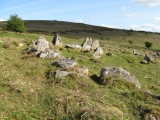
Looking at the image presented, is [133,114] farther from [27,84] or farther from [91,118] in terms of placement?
[27,84]

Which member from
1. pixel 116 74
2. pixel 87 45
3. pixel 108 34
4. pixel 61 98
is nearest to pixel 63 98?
pixel 61 98

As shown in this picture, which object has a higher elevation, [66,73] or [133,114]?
[66,73]

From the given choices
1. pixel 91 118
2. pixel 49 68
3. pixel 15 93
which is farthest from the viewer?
pixel 49 68

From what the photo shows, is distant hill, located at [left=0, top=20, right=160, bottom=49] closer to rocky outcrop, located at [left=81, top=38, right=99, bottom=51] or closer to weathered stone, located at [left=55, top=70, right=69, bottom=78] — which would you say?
rocky outcrop, located at [left=81, top=38, right=99, bottom=51]

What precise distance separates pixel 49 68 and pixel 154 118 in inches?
381

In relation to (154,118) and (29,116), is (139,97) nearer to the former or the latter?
(154,118)

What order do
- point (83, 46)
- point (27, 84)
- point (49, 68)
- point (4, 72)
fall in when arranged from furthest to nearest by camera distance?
point (83, 46), point (49, 68), point (4, 72), point (27, 84)

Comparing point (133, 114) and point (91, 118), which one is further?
point (133, 114)

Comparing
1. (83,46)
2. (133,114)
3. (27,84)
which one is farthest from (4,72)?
(83,46)

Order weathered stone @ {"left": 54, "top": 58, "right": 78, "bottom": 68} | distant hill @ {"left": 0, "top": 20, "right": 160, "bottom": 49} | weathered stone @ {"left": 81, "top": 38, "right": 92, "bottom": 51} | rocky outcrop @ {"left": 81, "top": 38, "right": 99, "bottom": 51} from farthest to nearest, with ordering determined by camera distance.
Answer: distant hill @ {"left": 0, "top": 20, "right": 160, "bottom": 49} → rocky outcrop @ {"left": 81, "top": 38, "right": 99, "bottom": 51} → weathered stone @ {"left": 81, "top": 38, "right": 92, "bottom": 51} → weathered stone @ {"left": 54, "top": 58, "right": 78, "bottom": 68}

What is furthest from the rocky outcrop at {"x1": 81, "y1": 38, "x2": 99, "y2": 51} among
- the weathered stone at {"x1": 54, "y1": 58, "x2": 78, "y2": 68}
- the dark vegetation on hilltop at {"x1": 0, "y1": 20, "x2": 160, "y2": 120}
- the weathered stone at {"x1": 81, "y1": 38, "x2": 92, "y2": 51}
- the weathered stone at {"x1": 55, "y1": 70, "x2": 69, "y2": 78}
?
the weathered stone at {"x1": 55, "y1": 70, "x2": 69, "y2": 78}

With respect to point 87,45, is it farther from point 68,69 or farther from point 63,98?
point 63,98

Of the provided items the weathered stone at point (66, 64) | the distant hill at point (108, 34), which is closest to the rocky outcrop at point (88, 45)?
the weathered stone at point (66, 64)

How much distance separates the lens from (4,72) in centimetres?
1720
